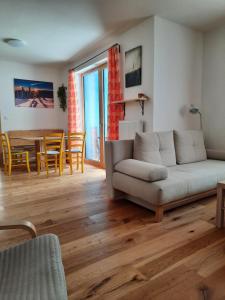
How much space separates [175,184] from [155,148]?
0.71m

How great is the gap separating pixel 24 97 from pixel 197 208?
4990 mm

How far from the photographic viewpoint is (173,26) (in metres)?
3.37

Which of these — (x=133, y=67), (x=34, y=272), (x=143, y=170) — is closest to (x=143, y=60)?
(x=133, y=67)

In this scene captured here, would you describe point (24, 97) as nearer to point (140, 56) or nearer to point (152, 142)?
point (140, 56)

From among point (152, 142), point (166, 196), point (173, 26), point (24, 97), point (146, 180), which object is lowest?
point (166, 196)

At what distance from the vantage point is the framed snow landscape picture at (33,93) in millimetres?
5461

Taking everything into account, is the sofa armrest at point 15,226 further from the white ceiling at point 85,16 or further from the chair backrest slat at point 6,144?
the chair backrest slat at point 6,144

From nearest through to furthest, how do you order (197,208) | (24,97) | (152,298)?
(152,298)
(197,208)
(24,97)

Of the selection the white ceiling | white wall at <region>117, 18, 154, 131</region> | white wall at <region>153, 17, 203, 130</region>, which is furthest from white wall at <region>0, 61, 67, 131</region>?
white wall at <region>153, 17, 203, 130</region>

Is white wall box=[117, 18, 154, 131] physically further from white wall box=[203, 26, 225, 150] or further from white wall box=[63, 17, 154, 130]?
white wall box=[203, 26, 225, 150]

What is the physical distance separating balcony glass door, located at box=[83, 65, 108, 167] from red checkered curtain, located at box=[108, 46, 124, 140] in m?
0.68

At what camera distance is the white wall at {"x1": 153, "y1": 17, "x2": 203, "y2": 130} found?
3.28 meters

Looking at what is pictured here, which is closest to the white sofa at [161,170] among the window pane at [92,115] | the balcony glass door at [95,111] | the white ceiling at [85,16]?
the white ceiling at [85,16]

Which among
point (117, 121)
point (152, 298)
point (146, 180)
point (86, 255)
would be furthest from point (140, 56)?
point (152, 298)
